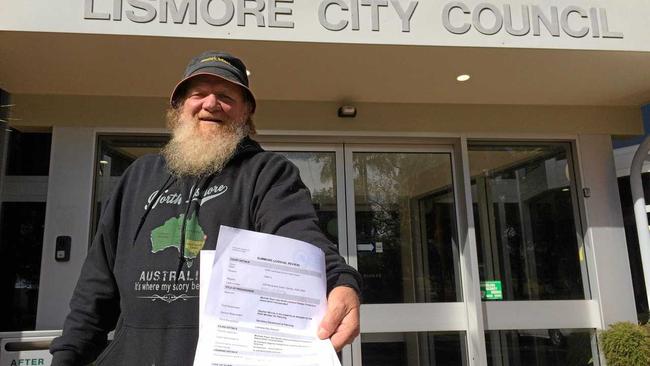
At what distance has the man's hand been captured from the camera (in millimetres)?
1013

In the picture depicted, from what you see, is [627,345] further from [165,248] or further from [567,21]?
[165,248]

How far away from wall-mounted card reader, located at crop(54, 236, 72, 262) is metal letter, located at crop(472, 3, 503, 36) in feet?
12.6

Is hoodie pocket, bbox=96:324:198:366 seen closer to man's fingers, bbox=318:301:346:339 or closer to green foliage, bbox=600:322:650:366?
man's fingers, bbox=318:301:346:339

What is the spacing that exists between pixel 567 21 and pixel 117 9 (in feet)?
11.0

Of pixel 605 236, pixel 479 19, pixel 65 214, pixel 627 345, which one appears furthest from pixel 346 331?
pixel 605 236

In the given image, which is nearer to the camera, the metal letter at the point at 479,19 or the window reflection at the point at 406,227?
the metal letter at the point at 479,19

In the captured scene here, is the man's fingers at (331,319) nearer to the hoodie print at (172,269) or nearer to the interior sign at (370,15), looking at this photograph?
the hoodie print at (172,269)

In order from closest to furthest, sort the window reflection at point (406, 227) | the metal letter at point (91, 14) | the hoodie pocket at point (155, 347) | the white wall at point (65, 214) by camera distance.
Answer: the hoodie pocket at point (155, 347) < the metal letter at point (91, 14) < the white wall at point (65, 214) < the window reflection at point (406, 227)

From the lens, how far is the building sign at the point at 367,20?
3.57 m

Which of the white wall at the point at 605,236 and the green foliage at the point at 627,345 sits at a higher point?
the white wall at the point at 605,236

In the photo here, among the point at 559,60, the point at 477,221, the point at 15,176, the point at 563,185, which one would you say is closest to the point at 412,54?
the point at 559,60

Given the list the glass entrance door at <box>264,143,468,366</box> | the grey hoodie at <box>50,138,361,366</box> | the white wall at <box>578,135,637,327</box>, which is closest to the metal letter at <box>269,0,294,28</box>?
the glass entrance door at <box>264,143,468,366</box>

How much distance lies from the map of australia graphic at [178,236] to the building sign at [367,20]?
266 cm

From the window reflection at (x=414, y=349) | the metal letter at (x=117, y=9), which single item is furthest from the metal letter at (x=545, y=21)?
the metal letter at (x=117, y=9)
